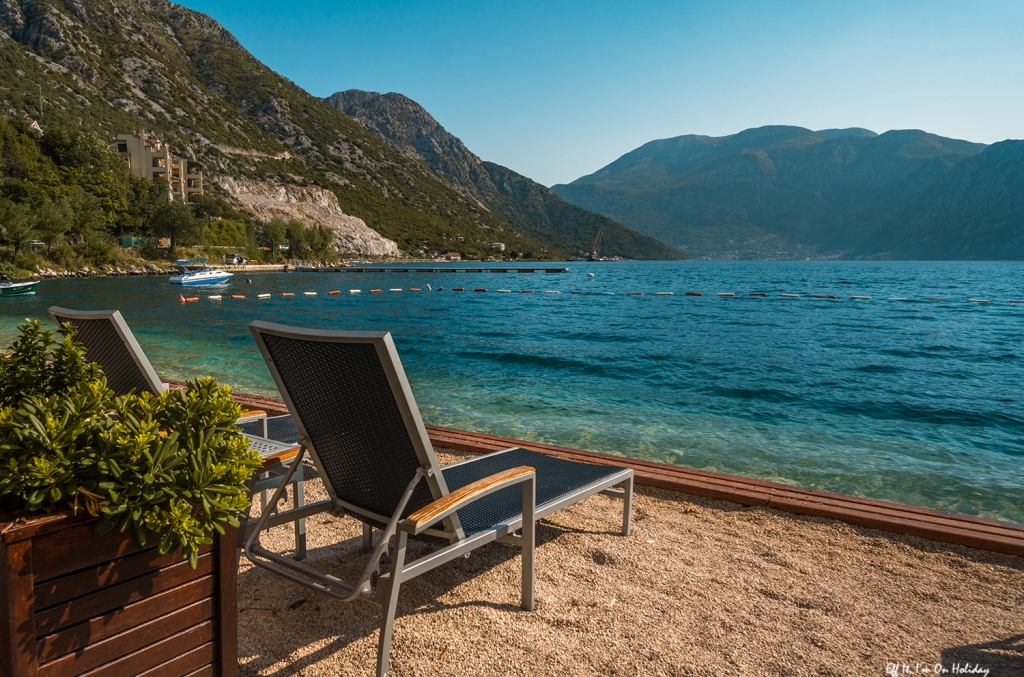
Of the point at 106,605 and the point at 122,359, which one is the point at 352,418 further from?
the point at 122,359

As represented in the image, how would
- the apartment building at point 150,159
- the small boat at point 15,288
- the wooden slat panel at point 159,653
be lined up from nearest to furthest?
the wooden slat panel at point 159,653 → the small boat at point 15,288 → the apartment building at point 150,159

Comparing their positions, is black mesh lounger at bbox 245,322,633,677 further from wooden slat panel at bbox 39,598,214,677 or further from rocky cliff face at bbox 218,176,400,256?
rocky cliff face at bbox 218,176,400,256

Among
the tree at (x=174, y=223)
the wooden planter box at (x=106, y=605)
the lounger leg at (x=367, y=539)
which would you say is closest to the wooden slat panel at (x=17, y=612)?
the wooden planter box at (x=106, y=605)

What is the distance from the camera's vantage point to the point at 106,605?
146 cm

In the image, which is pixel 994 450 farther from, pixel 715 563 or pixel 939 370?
pixel 939 370

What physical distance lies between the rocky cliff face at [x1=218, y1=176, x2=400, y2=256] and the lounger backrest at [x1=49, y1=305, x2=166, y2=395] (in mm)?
96850

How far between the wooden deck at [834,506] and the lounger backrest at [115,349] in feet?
8.40

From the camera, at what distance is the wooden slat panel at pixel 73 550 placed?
1316 millimetres

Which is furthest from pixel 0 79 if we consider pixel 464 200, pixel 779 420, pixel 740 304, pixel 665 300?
pixel 464 200

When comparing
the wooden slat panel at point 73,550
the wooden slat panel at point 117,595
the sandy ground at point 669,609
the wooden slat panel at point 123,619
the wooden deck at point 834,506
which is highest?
the wooden slat panel at point 73,550

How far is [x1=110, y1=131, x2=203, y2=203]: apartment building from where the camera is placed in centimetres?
7281

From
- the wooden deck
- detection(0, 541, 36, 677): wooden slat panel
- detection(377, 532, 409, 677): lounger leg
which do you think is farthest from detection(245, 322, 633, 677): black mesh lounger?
the wooden deck

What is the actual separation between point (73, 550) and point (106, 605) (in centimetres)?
20

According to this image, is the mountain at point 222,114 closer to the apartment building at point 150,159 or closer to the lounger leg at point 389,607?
the apartment building at point 150,159
